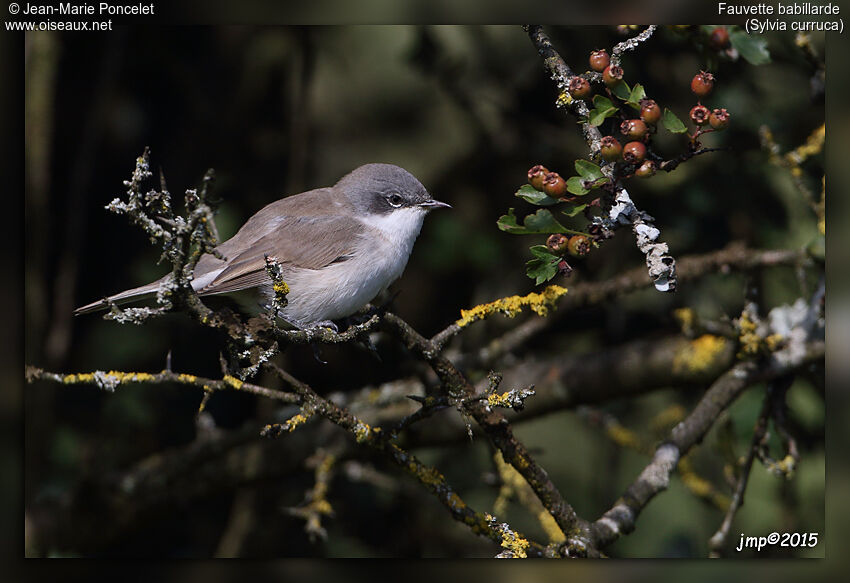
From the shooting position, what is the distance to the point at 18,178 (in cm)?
212

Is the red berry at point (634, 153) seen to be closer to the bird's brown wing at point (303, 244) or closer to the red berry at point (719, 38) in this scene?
the red berry at point (719, 38)

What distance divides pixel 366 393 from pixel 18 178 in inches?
53.1

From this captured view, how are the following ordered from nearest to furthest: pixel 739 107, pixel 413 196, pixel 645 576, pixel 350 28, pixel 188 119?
1. pixel 645 576
2. pixel 413 196
3. pixel 739 107
4. pixel 188 119
5. pixel 350 28

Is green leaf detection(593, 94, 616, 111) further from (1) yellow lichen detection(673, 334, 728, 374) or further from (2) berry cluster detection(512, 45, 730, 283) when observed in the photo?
(1) yellow lichen detection(673, 334, 728, 374)

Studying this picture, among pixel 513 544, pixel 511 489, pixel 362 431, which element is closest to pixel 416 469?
pixel 362 431

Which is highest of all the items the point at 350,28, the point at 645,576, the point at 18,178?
the point at 350,28

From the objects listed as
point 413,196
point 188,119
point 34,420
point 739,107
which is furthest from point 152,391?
point 739,107

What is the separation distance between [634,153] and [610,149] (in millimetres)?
48

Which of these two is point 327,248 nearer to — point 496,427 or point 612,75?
point 496,427

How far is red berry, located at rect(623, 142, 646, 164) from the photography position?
4.95 ft

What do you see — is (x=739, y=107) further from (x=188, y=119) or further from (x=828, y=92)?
(x=188, y=119)

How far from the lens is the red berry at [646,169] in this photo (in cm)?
150

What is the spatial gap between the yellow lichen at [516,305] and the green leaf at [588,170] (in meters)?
0.32

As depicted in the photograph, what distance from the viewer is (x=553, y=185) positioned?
5.02 ft
